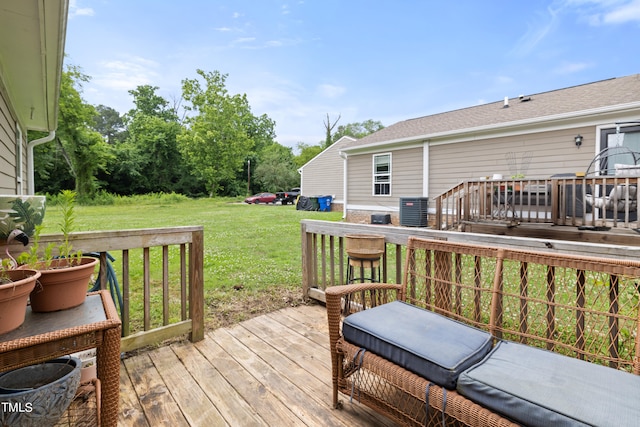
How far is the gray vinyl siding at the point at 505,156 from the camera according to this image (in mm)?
6750

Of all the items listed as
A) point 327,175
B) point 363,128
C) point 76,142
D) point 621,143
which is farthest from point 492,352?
point 363,128

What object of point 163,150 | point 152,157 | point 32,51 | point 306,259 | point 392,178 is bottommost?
point 306,259

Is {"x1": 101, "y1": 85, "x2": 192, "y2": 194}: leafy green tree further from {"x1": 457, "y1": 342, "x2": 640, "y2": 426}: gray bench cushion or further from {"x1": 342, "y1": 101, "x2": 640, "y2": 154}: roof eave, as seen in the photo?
{"x1": 457, "y1": 342, "x2": 640, "y2": 426}: gray bench cushion

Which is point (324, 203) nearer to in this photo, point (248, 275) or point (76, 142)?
point (248, 275)

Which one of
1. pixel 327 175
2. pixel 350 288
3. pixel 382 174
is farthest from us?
pixel 327 175

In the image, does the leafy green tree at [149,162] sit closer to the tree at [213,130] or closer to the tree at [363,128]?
the tree at [213,130]

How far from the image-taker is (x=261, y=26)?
13.0 m

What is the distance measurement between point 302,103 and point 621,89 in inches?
1052

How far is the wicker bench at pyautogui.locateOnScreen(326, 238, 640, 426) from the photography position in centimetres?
99

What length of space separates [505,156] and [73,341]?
8.98m

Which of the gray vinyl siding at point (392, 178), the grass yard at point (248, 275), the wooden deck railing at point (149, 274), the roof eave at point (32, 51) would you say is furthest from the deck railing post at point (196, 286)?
the gray vinyl siding at point (392, 178)

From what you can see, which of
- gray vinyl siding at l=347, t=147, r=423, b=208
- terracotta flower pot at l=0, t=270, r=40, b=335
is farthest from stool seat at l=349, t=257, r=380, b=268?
gray vinyl siding at l=347, t=147, r=423, b=208

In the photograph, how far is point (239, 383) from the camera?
73.7 inches

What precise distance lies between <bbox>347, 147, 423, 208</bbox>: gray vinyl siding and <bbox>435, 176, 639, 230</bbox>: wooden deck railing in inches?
145
